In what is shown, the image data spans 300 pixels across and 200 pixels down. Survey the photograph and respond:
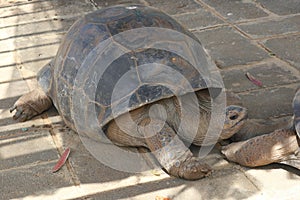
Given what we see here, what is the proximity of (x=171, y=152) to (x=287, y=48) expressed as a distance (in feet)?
7.82

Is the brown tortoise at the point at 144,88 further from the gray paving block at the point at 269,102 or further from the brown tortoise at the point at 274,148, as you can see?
the gray paving block at the point at 269,102

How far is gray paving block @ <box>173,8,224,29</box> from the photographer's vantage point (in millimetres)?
6055

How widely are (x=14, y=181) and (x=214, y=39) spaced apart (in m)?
2.92

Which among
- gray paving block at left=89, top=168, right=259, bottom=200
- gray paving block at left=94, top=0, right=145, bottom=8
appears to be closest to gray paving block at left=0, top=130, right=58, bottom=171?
gray paving block at left=89, top=168, right=259, bottom=200

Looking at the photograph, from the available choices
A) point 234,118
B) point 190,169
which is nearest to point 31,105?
point 190,169

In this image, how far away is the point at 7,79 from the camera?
4.92 m

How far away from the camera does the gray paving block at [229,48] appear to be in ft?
16.4

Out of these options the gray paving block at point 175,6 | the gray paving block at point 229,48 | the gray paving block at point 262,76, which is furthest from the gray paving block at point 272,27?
the gray paving block at point 175,6

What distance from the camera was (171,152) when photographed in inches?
131

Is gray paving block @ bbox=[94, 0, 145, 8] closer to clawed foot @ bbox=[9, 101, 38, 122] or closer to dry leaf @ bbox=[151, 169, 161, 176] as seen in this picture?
clawed foot @ bbox=[9, 101, 38, 122]

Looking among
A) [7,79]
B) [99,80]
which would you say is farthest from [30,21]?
[99,80]

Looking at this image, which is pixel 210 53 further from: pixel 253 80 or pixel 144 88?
pixel 144 88

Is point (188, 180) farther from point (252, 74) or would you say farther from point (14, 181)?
point (252, 74)

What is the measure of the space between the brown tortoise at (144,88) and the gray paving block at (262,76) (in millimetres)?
847
